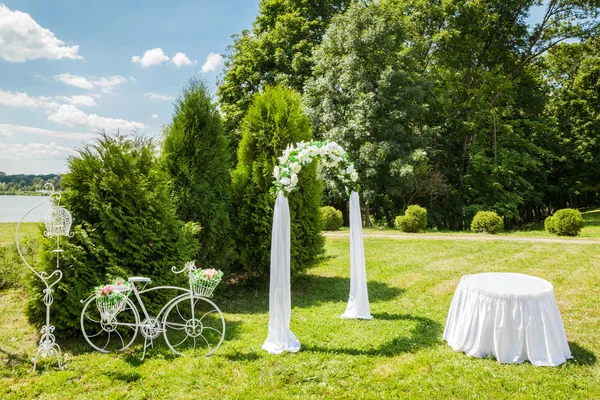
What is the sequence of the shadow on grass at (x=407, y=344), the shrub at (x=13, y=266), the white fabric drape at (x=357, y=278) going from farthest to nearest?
the shrub at (x=13, y=266) → the white fabric drape at (x=357, y=278) → the shadow on grass at (x=407, y=344)

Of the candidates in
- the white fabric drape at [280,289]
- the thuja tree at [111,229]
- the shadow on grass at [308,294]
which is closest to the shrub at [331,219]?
the shadow on grass at [308,294]

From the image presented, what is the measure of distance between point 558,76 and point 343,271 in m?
28.6

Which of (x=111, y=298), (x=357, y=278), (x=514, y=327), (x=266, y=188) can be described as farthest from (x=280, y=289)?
(x=514, y=327)

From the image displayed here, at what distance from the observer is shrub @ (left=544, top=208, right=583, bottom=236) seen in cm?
1630

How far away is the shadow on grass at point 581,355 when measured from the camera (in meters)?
5.21

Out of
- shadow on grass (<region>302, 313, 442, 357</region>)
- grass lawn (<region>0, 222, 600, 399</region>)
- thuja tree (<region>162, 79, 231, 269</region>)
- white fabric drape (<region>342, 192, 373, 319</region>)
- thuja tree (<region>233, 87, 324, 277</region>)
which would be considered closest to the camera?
grass lawn (<region>0, 222, 600, 399</region>)

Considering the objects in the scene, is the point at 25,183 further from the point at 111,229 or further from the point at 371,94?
the point at 371,94

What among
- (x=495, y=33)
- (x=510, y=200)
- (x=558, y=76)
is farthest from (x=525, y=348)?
(x=558, y=76)

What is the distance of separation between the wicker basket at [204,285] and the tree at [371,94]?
15.3 m

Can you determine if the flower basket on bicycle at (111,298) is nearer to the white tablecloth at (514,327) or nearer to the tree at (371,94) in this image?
the white tablecloth at (514,327)

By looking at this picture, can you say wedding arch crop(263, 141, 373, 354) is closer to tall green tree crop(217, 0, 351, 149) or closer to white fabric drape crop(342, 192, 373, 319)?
white fabric drape crop(342, 192, 373, 319)

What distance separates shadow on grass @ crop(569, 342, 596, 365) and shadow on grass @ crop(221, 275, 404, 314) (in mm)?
3364

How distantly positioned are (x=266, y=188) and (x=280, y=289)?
9.94 feet

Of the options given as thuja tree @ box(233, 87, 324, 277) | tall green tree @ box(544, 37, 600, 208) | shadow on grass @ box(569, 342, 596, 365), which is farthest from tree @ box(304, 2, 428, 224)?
shadow on grass @ box(569, 342, 596, 365)
